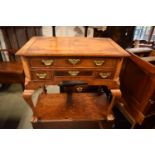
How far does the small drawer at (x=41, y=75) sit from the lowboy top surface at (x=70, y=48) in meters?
0.15

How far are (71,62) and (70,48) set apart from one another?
4.3 inches

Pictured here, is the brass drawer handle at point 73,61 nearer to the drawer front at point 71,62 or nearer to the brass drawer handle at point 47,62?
the drawer front at point 71,62

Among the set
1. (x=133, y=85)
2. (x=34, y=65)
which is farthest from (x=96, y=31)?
(x=34, y=65)

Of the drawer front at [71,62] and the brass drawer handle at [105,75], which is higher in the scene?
the drawer front at [71,62]

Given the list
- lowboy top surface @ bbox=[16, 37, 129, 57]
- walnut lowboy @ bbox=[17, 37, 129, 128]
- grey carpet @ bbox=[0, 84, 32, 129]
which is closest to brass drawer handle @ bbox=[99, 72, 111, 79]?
walnut lowboy @ bbox=[17, 37, 129, 128]

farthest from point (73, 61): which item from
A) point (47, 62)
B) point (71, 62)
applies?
point (47, 62)

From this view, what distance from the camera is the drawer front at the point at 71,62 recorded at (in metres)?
0.89

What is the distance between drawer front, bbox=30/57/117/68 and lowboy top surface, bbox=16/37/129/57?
5 cm

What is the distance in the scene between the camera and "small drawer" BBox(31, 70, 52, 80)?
0.94 m

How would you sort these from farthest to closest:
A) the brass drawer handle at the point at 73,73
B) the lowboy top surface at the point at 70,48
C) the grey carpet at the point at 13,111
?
the grey carpet at the point at 13,111 → the brass drawer handle at the point at 73,73 → the lowboy top surface at the point at 70,48

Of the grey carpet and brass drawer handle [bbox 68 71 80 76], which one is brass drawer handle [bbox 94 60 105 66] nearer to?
brass drawer handle [bbox 68 71 80 76]

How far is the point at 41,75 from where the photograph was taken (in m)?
0.96

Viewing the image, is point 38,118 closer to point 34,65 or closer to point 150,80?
point 34,65

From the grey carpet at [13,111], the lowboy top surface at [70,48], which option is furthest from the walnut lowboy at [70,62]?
the grey carpet at [13,111]
